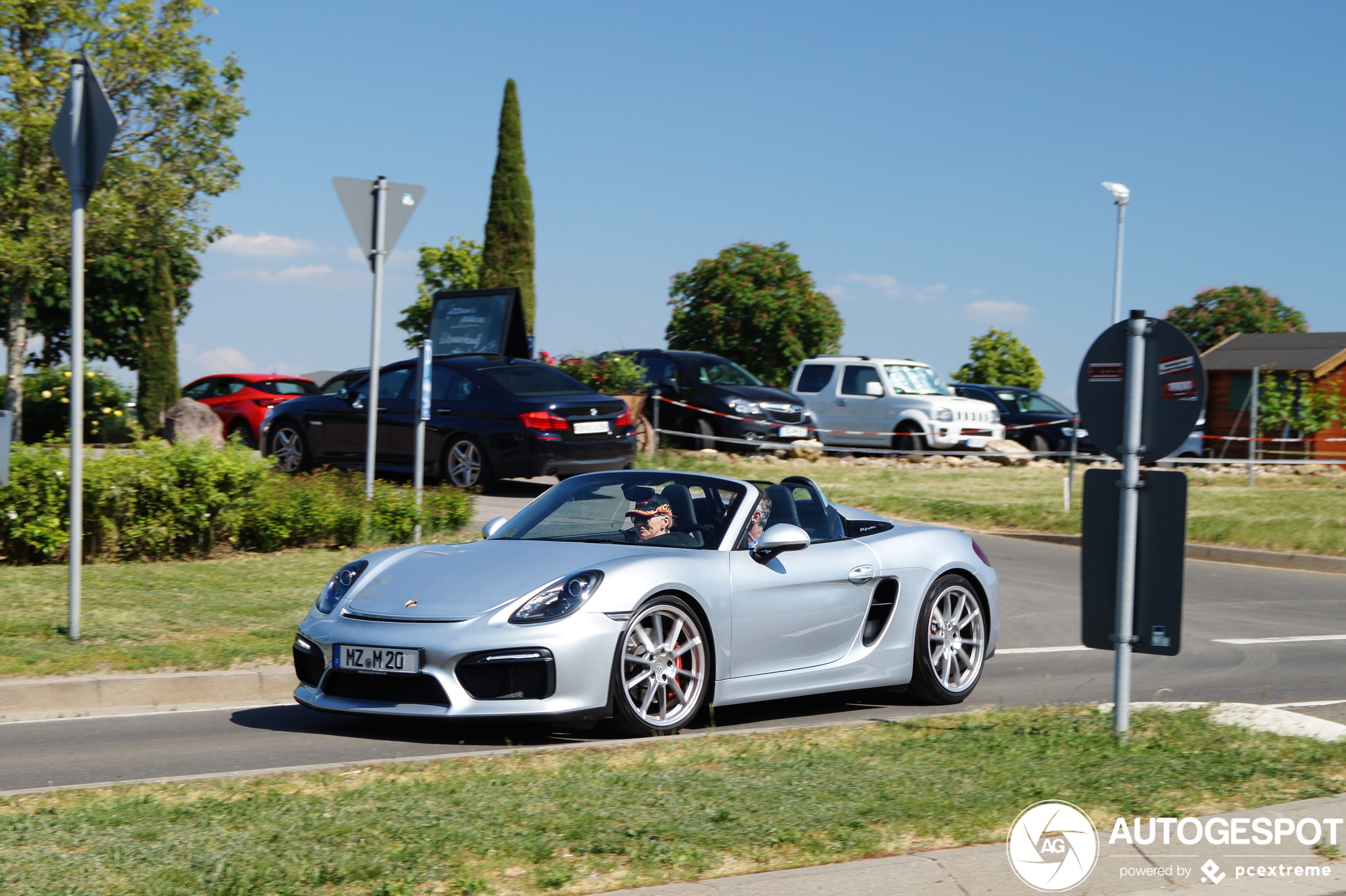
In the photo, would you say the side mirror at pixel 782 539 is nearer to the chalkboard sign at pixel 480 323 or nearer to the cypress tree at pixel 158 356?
the chalkboard sign at pixel 480 323

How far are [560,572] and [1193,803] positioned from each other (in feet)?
9.53

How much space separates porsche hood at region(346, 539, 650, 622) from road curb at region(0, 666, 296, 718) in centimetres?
155

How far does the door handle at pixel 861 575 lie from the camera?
294 inches

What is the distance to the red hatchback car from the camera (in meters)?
26.5

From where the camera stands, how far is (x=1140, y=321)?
6.11 metres

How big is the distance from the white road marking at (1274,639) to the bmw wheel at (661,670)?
5651 mm

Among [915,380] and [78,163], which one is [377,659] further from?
[915,380]

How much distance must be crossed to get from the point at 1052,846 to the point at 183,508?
340 inches

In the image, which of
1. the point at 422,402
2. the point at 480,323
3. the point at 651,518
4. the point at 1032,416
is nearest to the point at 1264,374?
the point at 1032,416

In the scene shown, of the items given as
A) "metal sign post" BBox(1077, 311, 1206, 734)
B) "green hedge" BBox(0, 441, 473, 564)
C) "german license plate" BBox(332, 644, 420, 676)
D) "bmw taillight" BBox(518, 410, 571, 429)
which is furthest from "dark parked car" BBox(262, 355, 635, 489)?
"metal sign post" BBox(1077, 311, 1206, 734)

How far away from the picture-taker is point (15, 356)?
29.1 m

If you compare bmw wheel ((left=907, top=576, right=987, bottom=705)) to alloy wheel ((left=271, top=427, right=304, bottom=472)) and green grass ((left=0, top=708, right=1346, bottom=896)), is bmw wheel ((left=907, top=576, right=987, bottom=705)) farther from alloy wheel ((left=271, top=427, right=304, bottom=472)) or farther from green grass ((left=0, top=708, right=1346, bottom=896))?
alloy wheel ((left=271, top=427, right=304, bottom=472))

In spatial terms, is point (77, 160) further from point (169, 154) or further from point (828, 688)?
point (169, 154)

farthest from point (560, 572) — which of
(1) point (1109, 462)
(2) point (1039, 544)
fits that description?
(1) point (1109, 462)
